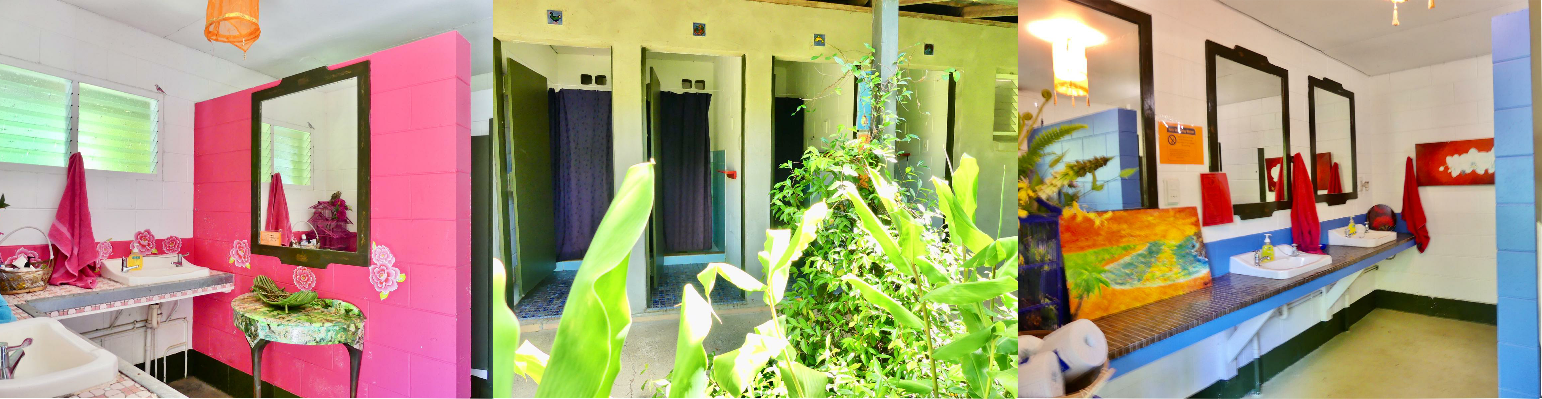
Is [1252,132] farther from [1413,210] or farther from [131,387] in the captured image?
[131,387]

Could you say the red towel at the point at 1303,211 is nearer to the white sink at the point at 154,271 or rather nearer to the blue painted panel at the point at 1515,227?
the blue painted panel at the point at 1515,227

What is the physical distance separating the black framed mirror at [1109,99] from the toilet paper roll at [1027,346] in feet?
0.64

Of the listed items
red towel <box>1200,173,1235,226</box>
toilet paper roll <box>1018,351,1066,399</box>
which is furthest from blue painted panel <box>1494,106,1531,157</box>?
toilet paper roll <box>1018,351,1066,399</box>

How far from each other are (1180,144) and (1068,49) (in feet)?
Answer: 0.57

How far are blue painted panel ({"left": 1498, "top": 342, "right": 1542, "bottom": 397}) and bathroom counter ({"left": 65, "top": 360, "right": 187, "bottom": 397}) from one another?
1839mm

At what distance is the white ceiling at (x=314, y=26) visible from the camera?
0.76m

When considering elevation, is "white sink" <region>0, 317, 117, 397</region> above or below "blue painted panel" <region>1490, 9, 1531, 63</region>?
below

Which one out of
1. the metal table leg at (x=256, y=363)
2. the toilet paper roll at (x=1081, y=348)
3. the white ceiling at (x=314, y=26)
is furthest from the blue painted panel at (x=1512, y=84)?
the metal table leg at (x=256, y=363)

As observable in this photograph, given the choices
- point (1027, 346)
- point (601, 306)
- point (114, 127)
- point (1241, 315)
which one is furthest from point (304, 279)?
point (1241, 315)

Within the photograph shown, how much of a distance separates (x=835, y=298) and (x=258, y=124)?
1305 mm

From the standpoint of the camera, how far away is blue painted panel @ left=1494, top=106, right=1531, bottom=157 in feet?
1.36

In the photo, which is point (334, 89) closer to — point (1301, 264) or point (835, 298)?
point (835, 298)

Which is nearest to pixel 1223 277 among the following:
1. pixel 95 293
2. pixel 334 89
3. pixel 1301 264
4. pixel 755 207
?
pixel 1301 264

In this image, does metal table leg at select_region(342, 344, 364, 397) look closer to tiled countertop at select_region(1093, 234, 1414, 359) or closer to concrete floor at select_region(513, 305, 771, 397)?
concrete floor at select_region(513, 305, 771, 397)
